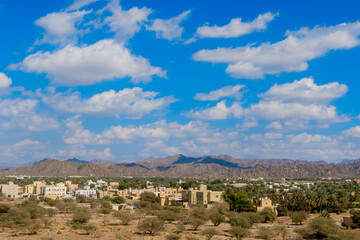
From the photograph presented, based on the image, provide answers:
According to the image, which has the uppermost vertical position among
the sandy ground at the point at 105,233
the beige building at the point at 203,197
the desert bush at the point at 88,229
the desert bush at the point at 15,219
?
the beige building at the point at 203,197

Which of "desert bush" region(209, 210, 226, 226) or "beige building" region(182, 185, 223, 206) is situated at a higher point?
"beige building" region(182, 185, 223, 206)

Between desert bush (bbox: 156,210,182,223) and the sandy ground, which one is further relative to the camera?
desert bush (bbox: 156,210,182,223)

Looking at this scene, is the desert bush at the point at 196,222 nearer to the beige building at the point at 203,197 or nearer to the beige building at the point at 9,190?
the beige building at the point at 203,197

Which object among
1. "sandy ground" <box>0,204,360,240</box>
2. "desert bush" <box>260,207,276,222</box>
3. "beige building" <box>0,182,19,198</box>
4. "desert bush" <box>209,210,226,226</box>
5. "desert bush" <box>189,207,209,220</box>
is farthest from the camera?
"beige building" <box>0,182,19,198</box>

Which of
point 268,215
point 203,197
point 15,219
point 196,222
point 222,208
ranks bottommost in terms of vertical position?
point 196,222

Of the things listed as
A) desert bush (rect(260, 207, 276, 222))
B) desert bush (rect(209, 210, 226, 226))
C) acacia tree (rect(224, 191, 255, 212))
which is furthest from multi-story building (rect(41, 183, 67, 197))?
desert bush (rect(260, 207, 276, 222))

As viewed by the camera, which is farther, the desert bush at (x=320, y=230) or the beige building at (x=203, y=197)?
the beige building at (x=203, y=197)

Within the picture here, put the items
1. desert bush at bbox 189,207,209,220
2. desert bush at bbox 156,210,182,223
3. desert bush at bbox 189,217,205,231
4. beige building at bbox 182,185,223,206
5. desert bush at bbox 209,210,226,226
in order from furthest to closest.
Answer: beige building at bbox 182,185,223,206, desert bush at bbox 156,210,182,223, desert bush at bbox 189,207,209,220, desert bush at bbox 209,210,226,226, desert bush at bbox 189,217,205,231

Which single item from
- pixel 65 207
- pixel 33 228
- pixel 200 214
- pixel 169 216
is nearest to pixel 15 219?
pixel 33 228

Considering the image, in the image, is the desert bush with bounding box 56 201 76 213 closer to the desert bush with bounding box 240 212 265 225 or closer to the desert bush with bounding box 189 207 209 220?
the desert bush with bounding box 189 207 209 220

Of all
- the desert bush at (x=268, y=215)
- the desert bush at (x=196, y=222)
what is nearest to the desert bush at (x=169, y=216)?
the desert bush at (x=196, y=222)

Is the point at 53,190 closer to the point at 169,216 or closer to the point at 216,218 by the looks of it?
the point at 169,216

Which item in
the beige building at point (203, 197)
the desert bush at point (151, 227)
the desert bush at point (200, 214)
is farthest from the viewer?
the beige building at point (203, 197)

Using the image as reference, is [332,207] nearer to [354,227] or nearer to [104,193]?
[354,227]
